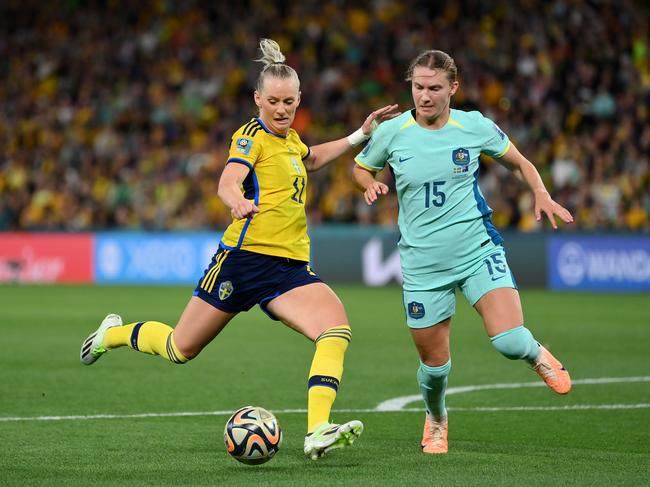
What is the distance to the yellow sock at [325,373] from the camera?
6602mm

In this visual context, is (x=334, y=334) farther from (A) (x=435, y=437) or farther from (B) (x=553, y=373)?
(B) (x=553, y=373)

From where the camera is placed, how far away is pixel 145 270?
80.1 ft

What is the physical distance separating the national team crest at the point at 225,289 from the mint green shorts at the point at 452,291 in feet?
3.35

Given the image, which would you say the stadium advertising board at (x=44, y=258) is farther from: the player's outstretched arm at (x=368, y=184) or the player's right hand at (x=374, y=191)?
the player's right hand at (x=374, y=191)

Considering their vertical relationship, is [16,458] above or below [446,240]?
below

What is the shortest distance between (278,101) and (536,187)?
1560mm

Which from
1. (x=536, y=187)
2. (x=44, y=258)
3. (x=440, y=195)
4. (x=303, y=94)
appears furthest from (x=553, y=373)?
(x=303, y=94)

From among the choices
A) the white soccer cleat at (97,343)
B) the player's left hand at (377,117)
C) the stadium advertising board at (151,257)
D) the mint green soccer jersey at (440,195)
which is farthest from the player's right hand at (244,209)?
the stadium advertising board at (151,257)

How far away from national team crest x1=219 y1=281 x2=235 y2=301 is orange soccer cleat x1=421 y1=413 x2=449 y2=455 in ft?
4.53

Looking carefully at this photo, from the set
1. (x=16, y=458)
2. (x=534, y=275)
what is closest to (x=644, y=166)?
(x=534, y=275)

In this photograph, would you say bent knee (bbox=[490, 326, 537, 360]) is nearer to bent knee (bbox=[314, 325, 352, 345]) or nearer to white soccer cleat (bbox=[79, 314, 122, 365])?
bent knee (bbox=[314, 325, 352, 345])

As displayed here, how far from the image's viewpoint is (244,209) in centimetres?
643

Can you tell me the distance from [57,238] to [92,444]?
18.0 metres

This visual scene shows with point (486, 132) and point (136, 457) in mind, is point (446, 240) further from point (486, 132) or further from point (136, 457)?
point (136, 457)
